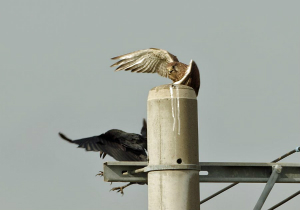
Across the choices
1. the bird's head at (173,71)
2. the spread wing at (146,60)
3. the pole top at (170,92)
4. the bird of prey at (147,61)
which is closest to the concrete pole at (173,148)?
the pole top at (170,92)

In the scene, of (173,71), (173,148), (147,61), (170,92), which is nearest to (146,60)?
(147,61)

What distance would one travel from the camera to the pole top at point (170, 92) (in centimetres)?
728

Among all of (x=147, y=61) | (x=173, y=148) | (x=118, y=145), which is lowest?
(x=173, y=148)

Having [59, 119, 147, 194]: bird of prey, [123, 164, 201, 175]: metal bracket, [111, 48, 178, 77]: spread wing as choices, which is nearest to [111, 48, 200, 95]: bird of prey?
[111, 48, 178, 77]: spread wing

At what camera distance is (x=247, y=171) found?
796 cm

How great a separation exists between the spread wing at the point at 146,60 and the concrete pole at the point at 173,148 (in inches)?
163

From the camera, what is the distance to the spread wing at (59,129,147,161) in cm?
1091

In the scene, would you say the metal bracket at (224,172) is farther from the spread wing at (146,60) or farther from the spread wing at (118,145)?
the spread wing at (146,60)

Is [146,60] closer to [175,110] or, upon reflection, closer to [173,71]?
[173,71]

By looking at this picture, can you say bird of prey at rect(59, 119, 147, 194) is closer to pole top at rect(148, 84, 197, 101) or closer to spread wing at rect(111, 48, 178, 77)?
spread wing at rect(111, 48, 178, 77)

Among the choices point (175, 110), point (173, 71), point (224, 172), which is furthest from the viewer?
point (173, 71)

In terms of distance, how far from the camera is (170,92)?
23.9ft

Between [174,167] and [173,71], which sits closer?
[174,167]

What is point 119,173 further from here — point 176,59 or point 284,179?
point 176,59
